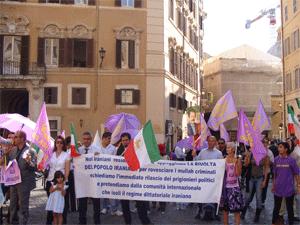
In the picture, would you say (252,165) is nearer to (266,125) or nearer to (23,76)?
(266,125)

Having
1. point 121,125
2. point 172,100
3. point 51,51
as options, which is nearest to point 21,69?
point 51,51

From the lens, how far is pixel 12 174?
9992mm

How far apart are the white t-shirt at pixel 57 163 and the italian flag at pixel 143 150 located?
1207 millimetres

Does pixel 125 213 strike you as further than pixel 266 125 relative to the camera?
No

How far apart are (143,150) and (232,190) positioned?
74.8 inches

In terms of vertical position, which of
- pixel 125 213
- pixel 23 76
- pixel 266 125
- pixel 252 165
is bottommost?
pixel 125 213

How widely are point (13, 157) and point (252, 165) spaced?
529cm

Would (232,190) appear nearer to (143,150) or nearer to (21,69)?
(143,150)

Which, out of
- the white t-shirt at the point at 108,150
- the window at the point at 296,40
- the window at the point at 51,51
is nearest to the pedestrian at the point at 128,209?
the white t-shirt at the point at 108,150

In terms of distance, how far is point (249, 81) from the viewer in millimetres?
62656

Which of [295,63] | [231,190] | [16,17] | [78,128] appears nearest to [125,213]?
[231,190]

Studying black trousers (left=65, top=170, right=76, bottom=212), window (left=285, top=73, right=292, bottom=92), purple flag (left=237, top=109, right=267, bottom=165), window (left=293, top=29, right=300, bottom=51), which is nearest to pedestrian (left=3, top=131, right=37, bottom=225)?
black trousers (left=65, top=170, right=76, bottom=212)

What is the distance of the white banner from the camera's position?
10.7m

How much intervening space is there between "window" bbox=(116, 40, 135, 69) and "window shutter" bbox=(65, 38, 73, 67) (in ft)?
9.44
